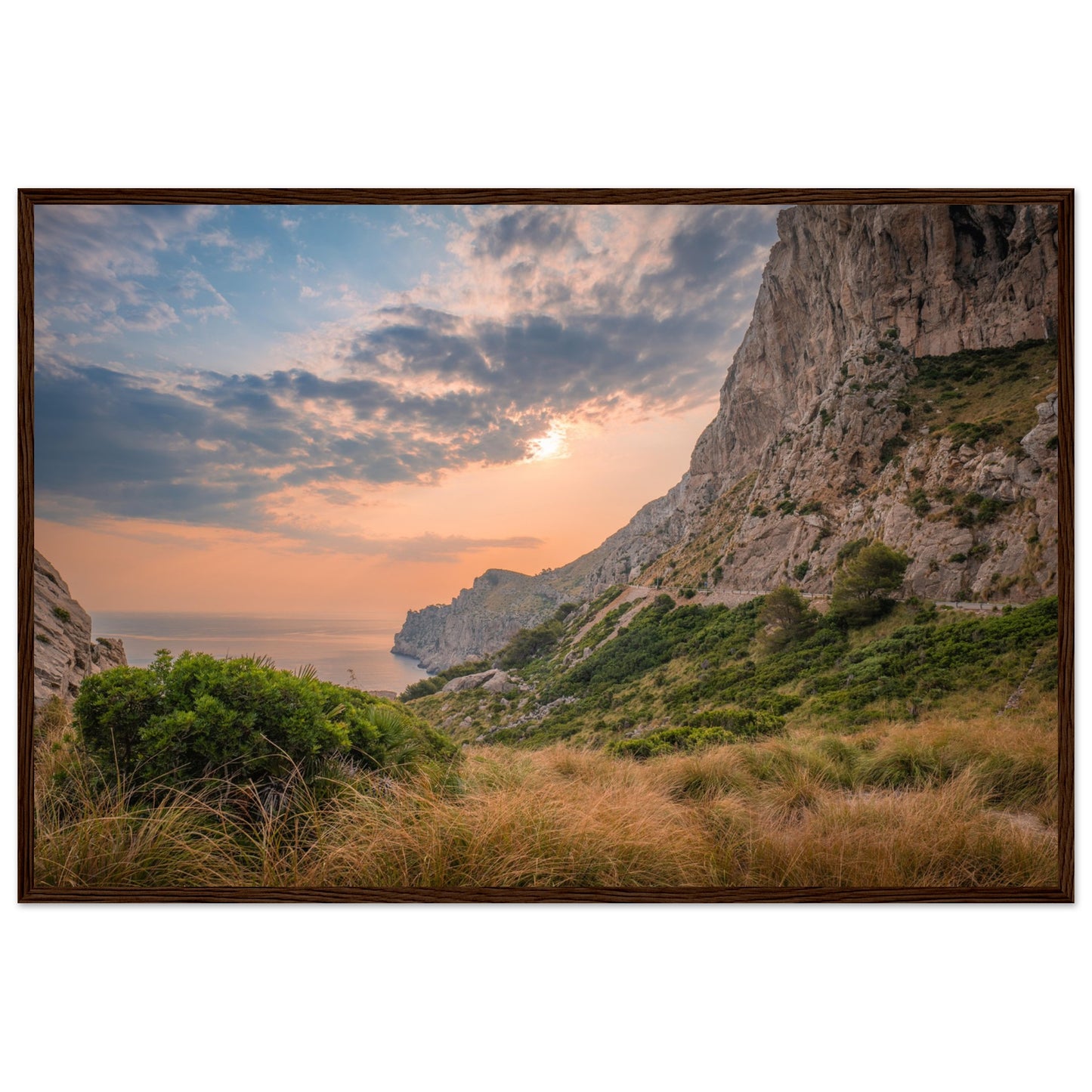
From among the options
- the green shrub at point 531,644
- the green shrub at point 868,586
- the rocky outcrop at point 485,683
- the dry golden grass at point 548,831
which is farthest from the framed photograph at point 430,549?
the green shrub at point 531,644

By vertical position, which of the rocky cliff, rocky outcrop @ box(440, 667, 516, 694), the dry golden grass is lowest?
rocky outcrop @ box(440, 667, 516, 694)

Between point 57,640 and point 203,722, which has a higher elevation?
point 57,640

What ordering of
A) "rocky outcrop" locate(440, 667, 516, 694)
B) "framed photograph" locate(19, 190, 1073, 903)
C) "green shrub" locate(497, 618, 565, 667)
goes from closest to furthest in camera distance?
"framed photograph" locate(19, 190, 1073, 903) < "rocky outcrop" locate(440, 667, 516, 694) < "green shrub" locate(497, 618, 565, 667)

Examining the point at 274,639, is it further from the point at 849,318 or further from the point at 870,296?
the point at 849,318

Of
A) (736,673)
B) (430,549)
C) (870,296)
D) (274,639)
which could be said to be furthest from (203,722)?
(870,296)

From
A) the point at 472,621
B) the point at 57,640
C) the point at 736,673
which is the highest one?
the point at 57,640

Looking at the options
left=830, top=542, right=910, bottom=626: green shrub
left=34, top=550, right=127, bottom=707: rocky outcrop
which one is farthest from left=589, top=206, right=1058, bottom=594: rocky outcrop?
left=34, top=550, right=127, bottom=707: rocky outcrop

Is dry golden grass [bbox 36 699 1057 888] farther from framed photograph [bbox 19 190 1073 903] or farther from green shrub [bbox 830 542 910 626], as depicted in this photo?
green shrub [bbox 830 542 910 626]
